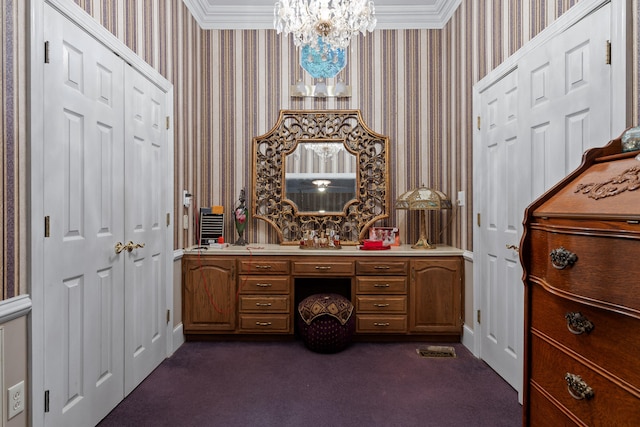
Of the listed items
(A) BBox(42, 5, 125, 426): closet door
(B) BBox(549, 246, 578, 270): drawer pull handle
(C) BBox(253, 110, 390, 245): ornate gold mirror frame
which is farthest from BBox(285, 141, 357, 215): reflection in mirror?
(B) BBox(549, 246, 578, 270): drawer pull handle

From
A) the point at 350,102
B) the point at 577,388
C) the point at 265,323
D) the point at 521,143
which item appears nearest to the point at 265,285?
the point at 265,323

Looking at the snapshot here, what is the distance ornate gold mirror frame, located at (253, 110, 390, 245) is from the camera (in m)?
3.81

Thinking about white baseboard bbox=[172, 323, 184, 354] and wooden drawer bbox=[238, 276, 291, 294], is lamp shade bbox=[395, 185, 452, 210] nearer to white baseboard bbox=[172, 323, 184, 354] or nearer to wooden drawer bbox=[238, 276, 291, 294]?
wooden drawer bbox=[238, 276, 291, 294]

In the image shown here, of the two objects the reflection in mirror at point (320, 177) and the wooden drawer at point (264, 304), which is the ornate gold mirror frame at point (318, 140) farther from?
the wooden drawer at point (264, 304)

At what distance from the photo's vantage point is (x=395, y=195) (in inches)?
151

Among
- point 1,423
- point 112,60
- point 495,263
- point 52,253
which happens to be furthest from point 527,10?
point 1,423

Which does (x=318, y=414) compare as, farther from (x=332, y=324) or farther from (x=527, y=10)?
(x=527, y=10)

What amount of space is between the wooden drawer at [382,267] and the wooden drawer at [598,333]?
1915mm

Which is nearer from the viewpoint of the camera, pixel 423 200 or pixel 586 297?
pixel 586 297

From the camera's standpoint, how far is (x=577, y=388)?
44.9 inches

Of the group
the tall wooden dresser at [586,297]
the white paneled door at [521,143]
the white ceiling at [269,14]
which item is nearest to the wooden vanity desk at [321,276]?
the white paneled door at [521,143]

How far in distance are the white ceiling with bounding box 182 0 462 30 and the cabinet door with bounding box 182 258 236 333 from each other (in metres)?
2.39

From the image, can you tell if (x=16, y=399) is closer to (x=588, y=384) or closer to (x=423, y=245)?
(x=588, y=384)

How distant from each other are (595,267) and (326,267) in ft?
7.73
